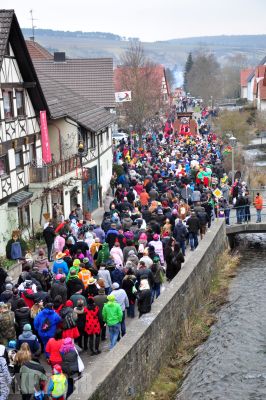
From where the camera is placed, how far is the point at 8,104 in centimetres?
2381

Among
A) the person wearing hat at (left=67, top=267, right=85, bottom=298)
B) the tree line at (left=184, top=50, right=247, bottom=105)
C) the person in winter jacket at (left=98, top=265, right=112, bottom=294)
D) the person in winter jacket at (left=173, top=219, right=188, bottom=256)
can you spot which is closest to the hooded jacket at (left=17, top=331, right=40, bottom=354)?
the person wearing hat at (left=67, top=267, right=85, bottom=298)

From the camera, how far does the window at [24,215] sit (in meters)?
24.2

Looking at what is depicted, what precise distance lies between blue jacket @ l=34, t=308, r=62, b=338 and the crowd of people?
0.07 feet

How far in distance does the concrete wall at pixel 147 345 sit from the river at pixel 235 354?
0.94 m

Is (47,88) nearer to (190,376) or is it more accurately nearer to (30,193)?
(30,193)

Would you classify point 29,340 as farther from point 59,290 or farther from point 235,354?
point 235,354

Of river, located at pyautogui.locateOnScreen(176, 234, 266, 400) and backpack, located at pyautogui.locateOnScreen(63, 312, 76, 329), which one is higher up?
backpack, located at pyautogui.locateOnScreen(63, 312, 76, 329)

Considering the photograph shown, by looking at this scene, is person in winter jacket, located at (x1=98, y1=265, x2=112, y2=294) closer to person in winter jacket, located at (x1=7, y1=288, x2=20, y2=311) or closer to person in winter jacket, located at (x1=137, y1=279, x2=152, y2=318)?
person in winter jacket, located at (x1=137, y1=279, x2=152, y2=318)

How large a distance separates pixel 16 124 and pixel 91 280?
35.0 ft

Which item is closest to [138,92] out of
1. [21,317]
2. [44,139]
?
[44,139]

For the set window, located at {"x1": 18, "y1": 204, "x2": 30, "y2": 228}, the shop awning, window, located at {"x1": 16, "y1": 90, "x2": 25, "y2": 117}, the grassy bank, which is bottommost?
the grassy bank

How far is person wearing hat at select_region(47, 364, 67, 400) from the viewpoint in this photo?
11211 millimetres

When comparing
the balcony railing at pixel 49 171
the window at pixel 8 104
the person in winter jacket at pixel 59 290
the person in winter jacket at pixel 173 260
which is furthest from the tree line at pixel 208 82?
the person in winter jacket at pixel 59 290

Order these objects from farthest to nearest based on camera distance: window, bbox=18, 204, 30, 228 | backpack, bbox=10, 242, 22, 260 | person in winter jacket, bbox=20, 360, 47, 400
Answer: window, bbox=18, 204, 30, 228 → backpack, bbox=10, 242, 22, 260 → person in winter jacket, bbox=20, 360, 47, 400
